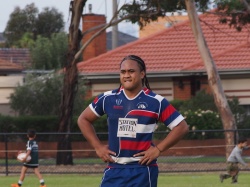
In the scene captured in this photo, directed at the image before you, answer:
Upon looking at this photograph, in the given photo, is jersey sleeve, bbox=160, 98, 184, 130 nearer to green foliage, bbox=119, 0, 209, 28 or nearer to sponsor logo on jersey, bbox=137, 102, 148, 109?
sponsor logo on jersey, bbox=137, 102, 148, 109

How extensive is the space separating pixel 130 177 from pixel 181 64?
107ft

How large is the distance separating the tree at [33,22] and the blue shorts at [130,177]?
250ft

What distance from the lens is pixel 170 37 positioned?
144 ft

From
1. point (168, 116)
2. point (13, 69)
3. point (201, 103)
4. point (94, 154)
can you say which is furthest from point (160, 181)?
point (13, 69)

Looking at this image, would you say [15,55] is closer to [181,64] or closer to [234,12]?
[181,64]

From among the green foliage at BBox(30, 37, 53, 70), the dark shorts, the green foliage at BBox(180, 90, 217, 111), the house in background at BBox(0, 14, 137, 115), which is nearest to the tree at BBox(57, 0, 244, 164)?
the green foliage at BBox(180, 90, 217, 111)

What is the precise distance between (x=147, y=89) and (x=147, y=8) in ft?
72.1

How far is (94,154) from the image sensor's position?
27719 millimetres

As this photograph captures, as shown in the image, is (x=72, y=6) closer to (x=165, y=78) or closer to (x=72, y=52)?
(x=72, y=52)

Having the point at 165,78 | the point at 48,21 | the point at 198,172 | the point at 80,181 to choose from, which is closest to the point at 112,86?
the point at 165,78

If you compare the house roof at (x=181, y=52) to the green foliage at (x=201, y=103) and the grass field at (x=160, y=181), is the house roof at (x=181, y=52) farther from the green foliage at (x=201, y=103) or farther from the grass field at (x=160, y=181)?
the grass field at (x=160, y=181)

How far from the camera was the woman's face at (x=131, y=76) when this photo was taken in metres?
7.93

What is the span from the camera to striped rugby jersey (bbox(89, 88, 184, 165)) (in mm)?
7941

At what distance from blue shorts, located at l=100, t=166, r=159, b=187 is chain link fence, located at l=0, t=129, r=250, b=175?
61.0 ft
